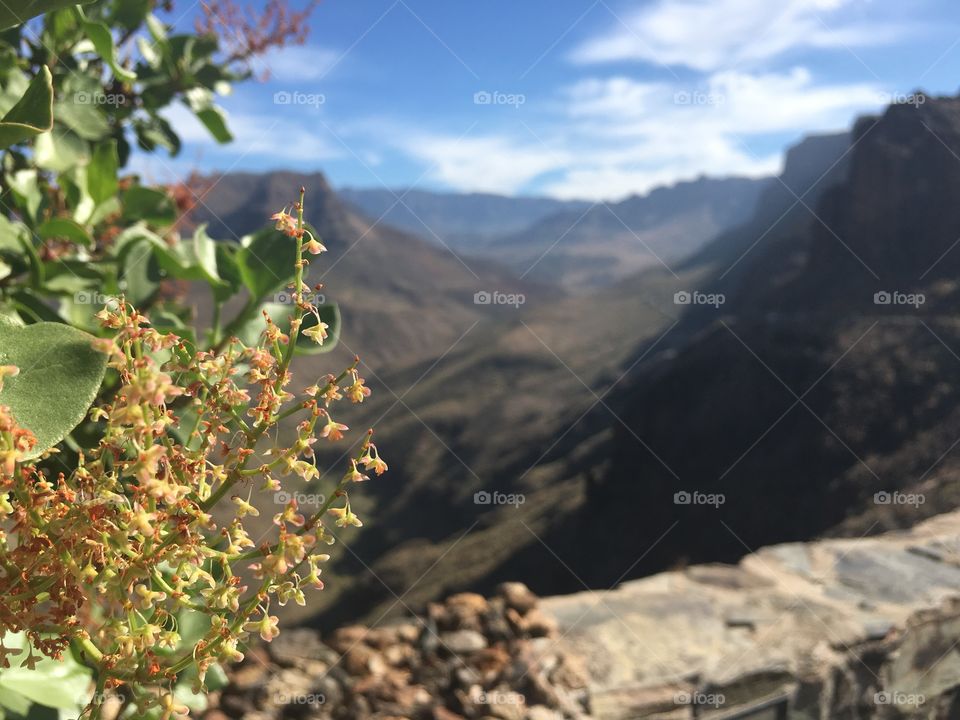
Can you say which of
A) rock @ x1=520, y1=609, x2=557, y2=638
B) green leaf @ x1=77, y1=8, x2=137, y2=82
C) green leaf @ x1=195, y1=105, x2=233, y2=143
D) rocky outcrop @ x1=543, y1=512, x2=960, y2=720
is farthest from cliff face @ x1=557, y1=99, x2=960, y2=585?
green leaf @ x1=77, y1=8, x2=137, y2=82

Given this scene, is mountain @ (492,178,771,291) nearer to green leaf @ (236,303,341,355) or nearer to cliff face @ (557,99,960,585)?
cliff face @ (557,99,960,585)

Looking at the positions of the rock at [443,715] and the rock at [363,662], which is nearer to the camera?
the rock at [443,715]

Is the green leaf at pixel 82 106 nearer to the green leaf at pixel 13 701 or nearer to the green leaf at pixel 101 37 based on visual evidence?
the green leaf at pixel 101 37

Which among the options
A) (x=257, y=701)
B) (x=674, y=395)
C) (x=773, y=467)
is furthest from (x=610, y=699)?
(x=674, y=395)

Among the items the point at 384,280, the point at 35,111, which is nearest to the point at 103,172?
the point at 35,111

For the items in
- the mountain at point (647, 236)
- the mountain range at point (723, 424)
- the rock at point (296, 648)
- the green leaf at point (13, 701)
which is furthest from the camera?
the mountain at point (647, 236)

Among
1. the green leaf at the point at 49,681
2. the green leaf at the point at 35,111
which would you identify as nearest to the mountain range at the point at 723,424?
the green leaf at the point at 49,681

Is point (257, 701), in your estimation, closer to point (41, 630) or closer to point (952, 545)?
point (41, 630)
